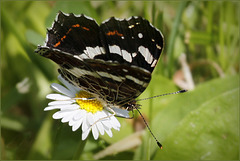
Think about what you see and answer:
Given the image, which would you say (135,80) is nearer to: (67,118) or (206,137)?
(67,118)

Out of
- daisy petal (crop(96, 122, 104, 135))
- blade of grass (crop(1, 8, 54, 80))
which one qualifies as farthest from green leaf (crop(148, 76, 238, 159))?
blade of grass (crop(1, 8, 54, 80))

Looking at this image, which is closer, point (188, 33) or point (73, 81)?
point (73, 81)

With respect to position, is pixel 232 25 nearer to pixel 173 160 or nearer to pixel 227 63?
pixel 227 63

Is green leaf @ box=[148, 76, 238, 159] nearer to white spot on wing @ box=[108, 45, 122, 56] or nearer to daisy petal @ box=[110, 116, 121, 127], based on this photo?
daisy petal @ box=[110, 116, 121, 127]

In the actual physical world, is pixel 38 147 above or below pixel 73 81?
below

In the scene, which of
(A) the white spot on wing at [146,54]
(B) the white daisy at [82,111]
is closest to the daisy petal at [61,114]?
(B) the white daisy at [82,111]

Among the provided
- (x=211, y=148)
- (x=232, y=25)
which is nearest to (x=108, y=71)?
(x=211, y=148)

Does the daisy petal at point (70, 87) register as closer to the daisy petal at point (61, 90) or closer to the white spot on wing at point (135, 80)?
the daisy petal at point (61, 90)

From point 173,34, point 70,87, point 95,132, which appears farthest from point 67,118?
point 173,34
